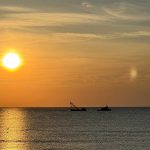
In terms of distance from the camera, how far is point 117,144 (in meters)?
130

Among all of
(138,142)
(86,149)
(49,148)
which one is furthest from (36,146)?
(138,142)

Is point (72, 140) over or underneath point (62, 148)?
over

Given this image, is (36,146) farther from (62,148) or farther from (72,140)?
(72,140)

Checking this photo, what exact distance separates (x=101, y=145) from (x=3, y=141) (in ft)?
94.1

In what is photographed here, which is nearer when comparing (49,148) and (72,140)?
(49,148)

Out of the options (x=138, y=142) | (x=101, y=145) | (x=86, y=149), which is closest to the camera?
(x=86, y=149)

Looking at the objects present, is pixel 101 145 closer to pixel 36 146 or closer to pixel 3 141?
pixel 36 146

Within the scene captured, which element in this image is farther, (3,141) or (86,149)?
(3,141)

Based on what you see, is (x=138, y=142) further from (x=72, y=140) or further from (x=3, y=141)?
(x=3, y=141)

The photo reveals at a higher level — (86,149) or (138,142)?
(138,142)

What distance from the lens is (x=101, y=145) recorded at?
420 ft

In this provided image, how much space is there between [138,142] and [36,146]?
28851 millimetres

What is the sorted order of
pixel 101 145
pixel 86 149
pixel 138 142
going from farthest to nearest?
pixel 138 142 < pixel 101 145 < pixel 86 149

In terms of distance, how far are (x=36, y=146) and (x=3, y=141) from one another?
61.9ft
